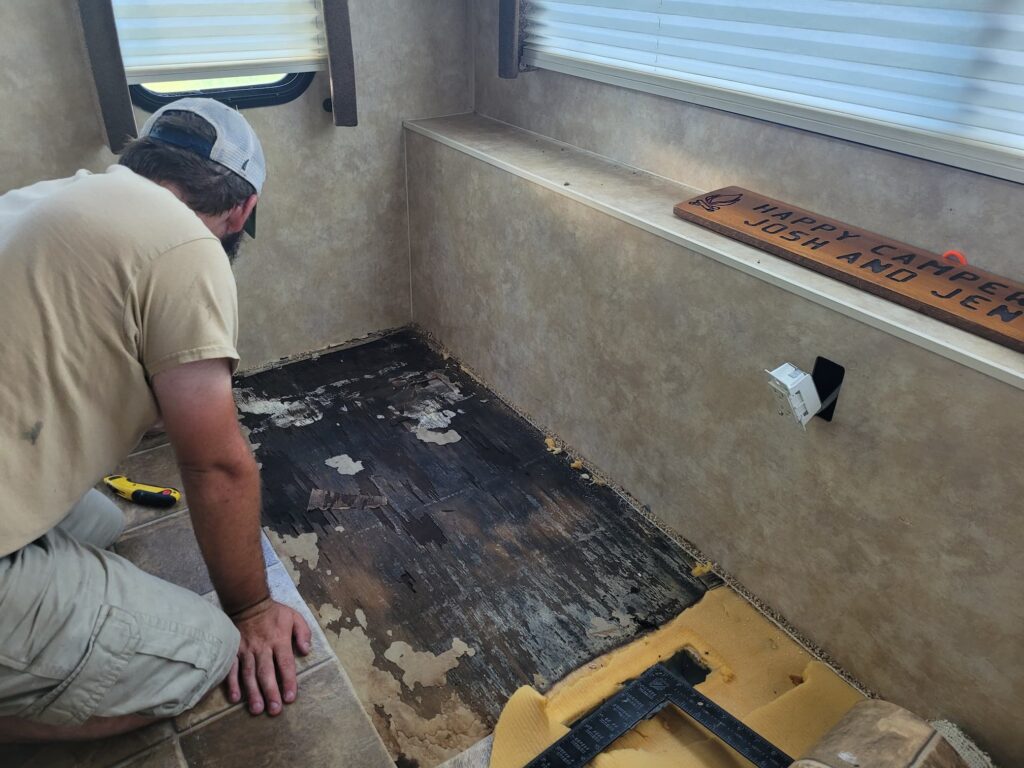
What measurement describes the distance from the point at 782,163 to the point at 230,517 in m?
1.46

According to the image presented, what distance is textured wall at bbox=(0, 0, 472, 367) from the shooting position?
2467mm

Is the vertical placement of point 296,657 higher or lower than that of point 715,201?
lower

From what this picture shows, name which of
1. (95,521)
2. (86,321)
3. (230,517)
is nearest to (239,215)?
(86,321)

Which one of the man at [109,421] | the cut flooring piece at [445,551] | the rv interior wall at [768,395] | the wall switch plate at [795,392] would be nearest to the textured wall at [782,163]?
the rv interior wall at [768,395]

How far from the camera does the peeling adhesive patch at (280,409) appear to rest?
2480mm

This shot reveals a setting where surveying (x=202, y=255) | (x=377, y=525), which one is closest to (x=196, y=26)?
(x=202, y=255)

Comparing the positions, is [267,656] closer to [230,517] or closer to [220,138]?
[230,517]

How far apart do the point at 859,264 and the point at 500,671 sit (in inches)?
45.6

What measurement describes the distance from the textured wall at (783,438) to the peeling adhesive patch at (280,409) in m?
0.70

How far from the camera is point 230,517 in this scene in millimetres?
1371

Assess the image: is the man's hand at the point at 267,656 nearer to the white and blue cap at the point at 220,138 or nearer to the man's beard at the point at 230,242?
the man's beard at the point at 230,242

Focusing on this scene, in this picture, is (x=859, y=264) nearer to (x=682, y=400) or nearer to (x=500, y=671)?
(x=682, y=400)

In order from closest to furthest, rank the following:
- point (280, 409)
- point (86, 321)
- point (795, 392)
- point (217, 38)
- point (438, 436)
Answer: point (86, 321) < point (795, 392) < point (217, 38) < point (438, 436) < point (280, 409)

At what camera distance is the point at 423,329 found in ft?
9.95
